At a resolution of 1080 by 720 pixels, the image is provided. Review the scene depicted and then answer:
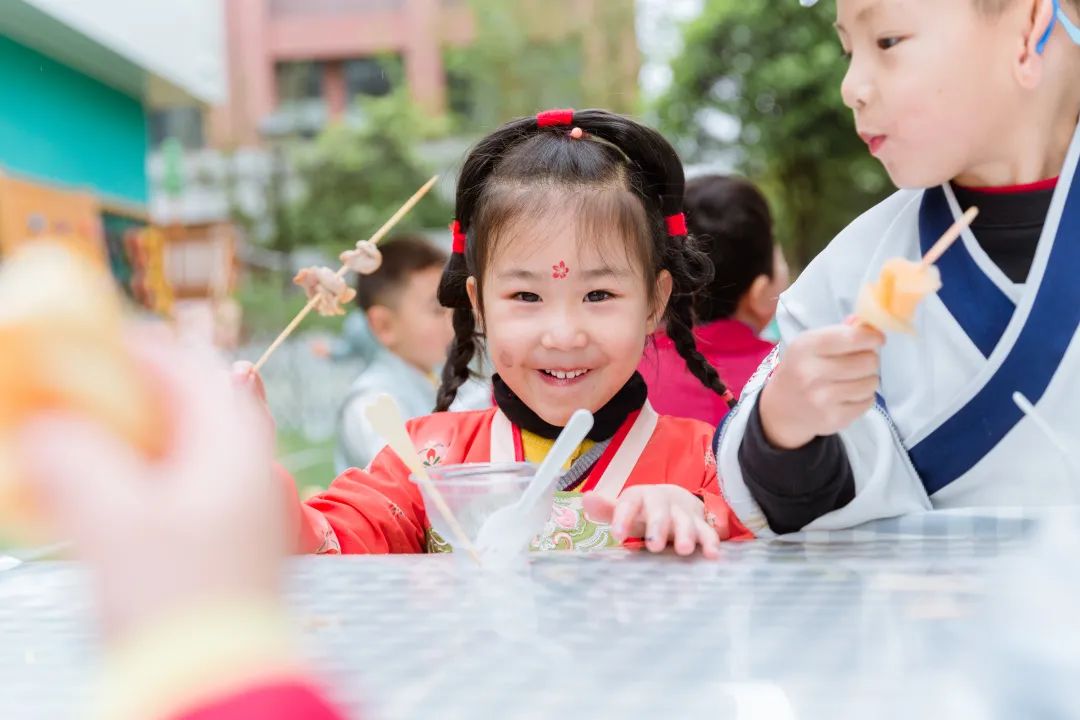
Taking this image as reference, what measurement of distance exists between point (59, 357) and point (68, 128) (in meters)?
5.25

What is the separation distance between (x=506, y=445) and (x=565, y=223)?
364mm

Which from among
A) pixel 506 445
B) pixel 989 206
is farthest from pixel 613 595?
pixel 506 445

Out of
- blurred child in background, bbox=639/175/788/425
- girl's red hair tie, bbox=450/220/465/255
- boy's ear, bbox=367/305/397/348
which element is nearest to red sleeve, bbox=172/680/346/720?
girl's red hair tie, bbox=450/220/465/255

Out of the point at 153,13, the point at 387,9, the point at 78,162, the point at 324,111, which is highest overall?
the point at 387,9

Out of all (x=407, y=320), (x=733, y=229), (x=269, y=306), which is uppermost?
(x=269, y=306)

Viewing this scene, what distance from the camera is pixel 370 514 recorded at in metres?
1.51

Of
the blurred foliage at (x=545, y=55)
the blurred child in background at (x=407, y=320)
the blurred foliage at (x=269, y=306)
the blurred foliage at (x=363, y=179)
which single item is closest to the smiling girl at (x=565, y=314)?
the blurred child in background at (x=407, y=320)

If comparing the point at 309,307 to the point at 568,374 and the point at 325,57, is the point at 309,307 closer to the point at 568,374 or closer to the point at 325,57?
the point at 568,374

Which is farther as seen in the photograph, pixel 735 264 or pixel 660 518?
pixel 735 264

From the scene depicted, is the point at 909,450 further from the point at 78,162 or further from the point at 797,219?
the point at 797,219

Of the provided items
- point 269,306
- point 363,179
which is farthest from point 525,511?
point 363,179

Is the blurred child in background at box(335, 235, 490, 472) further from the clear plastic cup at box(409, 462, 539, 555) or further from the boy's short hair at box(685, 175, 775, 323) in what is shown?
the clear plastic cup at box(409, 462, 539, 555)

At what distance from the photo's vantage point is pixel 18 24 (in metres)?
4.37

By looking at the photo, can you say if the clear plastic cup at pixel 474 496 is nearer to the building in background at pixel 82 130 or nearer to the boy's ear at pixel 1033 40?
the boy's ear at pixel 1033 40
